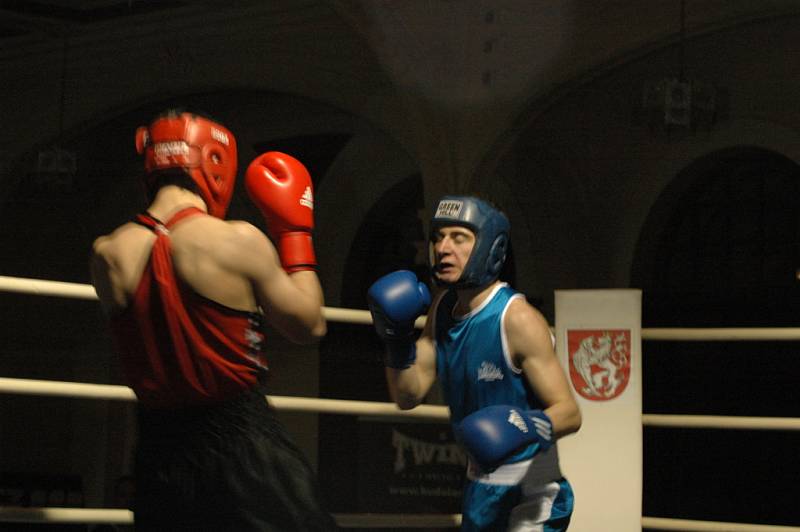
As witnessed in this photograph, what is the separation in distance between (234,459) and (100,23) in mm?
7408

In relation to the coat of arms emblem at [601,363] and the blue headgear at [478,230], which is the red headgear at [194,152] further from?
the coat of arms emblem at [601,363]

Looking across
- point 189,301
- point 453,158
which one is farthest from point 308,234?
point 453,158

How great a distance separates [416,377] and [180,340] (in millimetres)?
726

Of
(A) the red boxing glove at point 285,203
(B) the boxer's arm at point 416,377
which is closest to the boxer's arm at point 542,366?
(B) the boxer's arm at point 416,377

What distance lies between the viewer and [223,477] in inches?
75.5

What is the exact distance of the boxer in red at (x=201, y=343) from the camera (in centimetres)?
190

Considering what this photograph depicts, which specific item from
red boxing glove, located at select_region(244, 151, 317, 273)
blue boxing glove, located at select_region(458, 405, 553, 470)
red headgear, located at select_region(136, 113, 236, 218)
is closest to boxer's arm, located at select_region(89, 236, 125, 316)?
red headgear, located at select_region(136, 113, 236, 218)

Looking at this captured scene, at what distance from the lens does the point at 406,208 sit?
8.80m

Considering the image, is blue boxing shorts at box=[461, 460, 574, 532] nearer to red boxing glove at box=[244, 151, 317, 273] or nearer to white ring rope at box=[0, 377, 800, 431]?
white ring rope at box=[0, 377, 800, 431]

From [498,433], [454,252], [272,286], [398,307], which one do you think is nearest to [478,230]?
[454,252]

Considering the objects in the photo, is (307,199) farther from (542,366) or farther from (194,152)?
(542,366)

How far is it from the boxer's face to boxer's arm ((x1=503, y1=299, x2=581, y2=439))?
147 mm

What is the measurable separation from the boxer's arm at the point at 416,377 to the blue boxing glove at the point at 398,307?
0.05 meters

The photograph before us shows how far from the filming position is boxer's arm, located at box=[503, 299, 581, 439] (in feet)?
7.71
